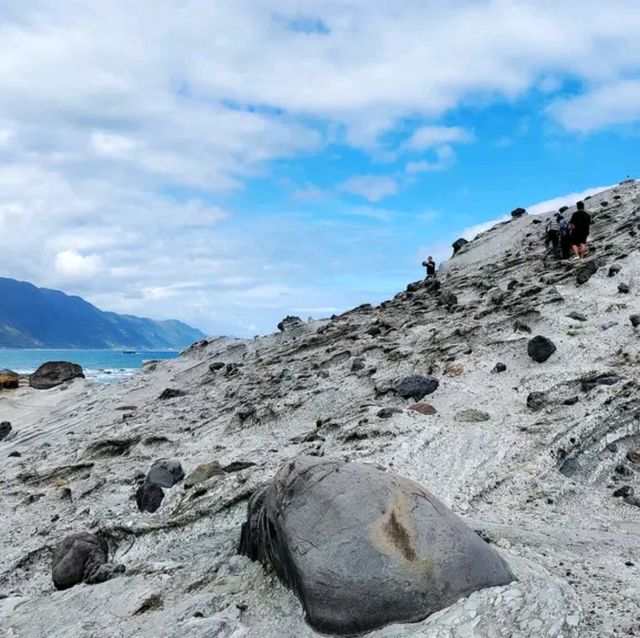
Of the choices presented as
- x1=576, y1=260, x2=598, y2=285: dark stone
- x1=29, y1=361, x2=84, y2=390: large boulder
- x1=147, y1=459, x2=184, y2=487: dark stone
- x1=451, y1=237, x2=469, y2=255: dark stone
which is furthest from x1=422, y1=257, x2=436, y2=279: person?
x1=147, y1=459, x2=184, y2=487: dark stone

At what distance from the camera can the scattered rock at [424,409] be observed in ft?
36.6

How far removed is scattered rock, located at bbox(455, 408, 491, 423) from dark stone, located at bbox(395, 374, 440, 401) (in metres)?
1.15

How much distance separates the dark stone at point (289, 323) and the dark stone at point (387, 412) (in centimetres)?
1812

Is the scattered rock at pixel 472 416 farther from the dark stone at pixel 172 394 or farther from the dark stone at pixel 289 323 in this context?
the dark stone at pixel 289 323

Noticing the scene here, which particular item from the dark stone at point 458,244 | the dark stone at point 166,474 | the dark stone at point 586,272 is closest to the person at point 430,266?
the dark stone at point 458,244

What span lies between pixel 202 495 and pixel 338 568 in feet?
13.7

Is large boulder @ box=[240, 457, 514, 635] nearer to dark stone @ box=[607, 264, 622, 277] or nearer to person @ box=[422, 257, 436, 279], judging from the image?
dark stone @ box=[607, 264, 622, 277]

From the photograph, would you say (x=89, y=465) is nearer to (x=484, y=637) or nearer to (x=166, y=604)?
(x=166, y=604)

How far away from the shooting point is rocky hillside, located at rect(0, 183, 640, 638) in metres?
5.56

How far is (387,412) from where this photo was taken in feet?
36.2

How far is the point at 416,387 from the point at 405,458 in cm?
291

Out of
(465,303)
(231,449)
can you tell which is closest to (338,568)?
(231,449)

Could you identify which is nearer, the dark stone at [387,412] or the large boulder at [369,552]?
the large boulder at [369,552]

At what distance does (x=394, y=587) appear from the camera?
15.9ft
